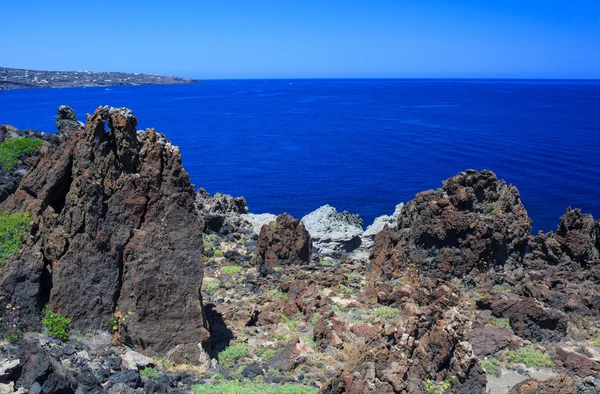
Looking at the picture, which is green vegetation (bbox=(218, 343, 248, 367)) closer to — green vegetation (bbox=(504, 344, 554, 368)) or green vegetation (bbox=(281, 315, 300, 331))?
green vegetation (bbox=(281, 315, 300, 331))

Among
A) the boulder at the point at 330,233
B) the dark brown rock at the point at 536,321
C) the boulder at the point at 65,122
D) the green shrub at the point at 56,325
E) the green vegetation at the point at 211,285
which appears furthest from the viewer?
the boulder at the point at 330,233

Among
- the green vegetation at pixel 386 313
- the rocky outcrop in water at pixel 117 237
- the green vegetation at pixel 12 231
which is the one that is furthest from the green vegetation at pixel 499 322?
the green vegetation at pixel 12 231

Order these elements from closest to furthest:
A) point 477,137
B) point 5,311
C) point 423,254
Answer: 1. point 5,311
2. point 423,254
3. point 477,137

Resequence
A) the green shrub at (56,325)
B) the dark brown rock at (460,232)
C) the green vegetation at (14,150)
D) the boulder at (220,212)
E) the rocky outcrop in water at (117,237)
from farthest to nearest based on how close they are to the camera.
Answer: the boulder at (220,212) < the green vegetation at (14,150) < the dark brown rock at (460,232) < the rocky outcrop in water at (117,237) < the green shrub at (56,325)

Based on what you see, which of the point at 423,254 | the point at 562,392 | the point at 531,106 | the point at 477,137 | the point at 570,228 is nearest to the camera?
the point at 562,392

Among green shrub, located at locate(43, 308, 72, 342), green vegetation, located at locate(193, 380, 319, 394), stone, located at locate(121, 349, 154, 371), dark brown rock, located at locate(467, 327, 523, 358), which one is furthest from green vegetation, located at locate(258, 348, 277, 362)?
dark brown rock, located at locate(467, 327, 523, 358)

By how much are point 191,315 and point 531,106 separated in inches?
7973

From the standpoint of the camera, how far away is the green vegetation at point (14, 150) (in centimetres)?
2855

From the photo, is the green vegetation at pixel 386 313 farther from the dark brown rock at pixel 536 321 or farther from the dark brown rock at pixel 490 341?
the dark brown rock at pixel 536 321


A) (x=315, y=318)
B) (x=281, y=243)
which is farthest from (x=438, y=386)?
(x=281, y=243)

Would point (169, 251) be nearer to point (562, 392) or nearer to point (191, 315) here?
point (191, 315)

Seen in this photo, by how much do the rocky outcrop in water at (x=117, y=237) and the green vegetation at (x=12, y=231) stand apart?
8.6 inches

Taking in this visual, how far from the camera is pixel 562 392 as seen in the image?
12695 millimetres

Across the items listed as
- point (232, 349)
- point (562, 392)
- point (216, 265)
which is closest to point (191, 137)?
point (216, 265)
